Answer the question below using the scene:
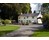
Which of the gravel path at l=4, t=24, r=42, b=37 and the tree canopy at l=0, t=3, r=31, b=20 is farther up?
the tree canopy at l=0, t=3, r=31, b=20

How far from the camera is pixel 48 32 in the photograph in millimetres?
2010

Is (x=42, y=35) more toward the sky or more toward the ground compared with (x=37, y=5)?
more toward the ground

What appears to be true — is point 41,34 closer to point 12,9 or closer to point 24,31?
point 24,31

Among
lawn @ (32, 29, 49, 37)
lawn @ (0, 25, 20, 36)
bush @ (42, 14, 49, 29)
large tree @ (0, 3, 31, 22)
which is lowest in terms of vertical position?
lawn @ (32, 29, 49, 37)

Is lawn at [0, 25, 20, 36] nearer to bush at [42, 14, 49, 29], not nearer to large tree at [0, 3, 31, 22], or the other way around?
large tree at [0, 3, 31, 22]

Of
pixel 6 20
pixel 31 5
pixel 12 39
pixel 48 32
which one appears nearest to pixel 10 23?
pixel 6 20

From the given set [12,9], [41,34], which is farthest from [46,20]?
[12,9]

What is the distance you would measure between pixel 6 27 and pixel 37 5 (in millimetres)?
470

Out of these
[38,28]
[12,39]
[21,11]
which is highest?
[21,11]

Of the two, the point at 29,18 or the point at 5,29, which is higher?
the point at 29,18

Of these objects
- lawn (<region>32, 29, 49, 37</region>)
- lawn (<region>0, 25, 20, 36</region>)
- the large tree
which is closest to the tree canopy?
the large tree

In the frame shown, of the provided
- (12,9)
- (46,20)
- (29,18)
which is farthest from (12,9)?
(46,20)

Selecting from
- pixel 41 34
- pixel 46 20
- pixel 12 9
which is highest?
pixel 12 9

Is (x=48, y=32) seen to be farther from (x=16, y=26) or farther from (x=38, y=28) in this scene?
(x=16, y=26)
